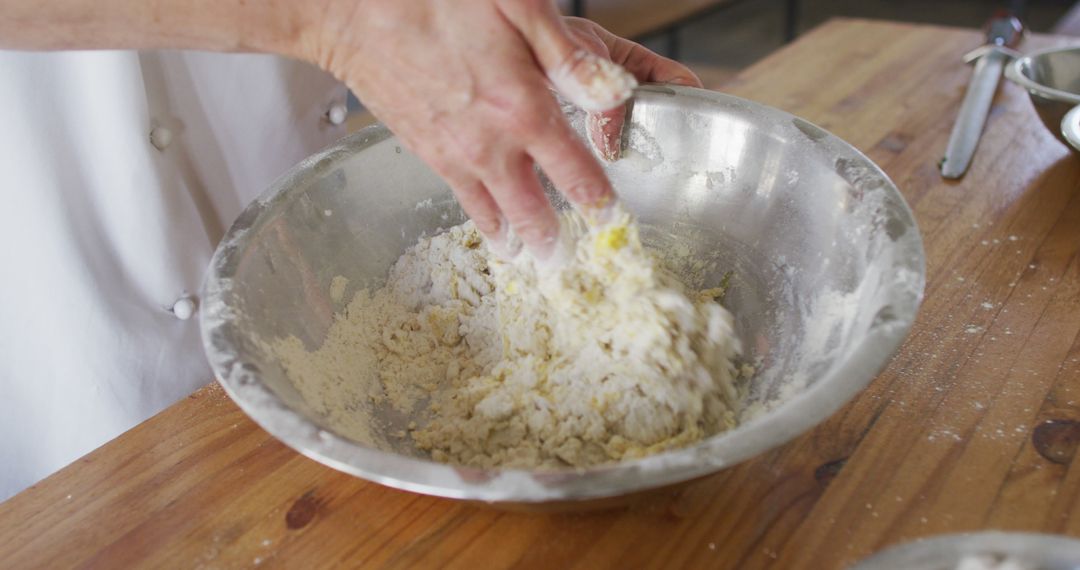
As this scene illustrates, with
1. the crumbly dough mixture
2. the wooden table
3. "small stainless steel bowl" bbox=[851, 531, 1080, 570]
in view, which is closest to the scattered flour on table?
"small stainless steel bowl" bbox=[851, 531, 1080, 570]

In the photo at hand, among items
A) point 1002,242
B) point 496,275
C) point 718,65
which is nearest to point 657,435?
point 496,275

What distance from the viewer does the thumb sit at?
0.58 metres

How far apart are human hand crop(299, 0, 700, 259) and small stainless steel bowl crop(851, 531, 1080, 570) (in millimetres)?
316

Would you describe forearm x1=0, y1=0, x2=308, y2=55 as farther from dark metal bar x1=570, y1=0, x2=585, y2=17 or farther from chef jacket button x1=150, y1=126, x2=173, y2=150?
dark metal bar x1=570, y1=0, x2=585, y2=17

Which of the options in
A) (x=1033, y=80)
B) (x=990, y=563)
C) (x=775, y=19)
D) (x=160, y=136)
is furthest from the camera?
A: (x=775, y=19)

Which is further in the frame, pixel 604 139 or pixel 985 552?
pixel 604 139

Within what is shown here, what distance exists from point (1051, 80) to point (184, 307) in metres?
1.24

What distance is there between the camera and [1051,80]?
48.7 inches

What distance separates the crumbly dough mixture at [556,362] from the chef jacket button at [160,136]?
28 centimetres

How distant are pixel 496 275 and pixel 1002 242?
2.03 ft

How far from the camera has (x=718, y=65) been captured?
3521 millimetres

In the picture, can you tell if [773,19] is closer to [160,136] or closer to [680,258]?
[680,258]

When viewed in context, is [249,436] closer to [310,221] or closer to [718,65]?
[310,221]

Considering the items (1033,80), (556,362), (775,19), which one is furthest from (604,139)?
(775,19)
